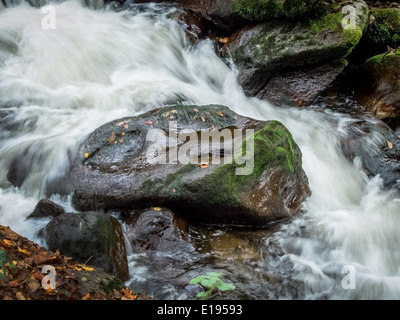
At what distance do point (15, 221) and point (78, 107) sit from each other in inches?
105

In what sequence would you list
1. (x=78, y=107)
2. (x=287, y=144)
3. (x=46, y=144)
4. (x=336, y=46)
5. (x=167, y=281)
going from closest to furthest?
1. (x=167, y=281)
2. (x=287, y=144)
3. (x=46, y=144)
4. (x=78, y=107)
5. (x=336, y=46)

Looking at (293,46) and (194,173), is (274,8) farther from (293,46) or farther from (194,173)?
(194,173)

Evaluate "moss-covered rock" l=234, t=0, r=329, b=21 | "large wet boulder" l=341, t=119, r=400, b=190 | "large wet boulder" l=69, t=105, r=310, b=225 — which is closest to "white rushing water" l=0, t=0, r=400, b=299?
"large wet boulder" l=341, t=119, r=400, b=190

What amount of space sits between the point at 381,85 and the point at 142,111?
4913 millimetres

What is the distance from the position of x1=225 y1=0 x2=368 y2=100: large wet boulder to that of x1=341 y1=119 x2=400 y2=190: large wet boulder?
1.50 meters

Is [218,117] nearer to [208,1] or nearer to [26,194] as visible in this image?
[26,194]

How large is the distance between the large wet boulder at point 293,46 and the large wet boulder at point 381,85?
2.29 feet

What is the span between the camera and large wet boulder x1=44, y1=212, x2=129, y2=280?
4.32 metres

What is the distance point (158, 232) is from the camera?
5.03 meters

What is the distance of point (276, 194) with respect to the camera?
5.41 m

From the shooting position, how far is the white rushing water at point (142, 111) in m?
5.22

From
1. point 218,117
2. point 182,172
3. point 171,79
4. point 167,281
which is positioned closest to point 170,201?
point 182,172

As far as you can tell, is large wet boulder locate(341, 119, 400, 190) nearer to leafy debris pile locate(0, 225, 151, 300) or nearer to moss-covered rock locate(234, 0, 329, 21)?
moss-covered rock locate(234, 0, 329, 21)

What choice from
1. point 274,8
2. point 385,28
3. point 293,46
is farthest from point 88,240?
point 385,28
